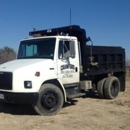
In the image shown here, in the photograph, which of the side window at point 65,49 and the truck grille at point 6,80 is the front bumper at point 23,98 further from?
the side window at point 65,49

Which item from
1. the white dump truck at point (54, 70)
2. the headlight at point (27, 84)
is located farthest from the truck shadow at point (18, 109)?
the headlight at point (27, 84)

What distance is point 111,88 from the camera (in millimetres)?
11336

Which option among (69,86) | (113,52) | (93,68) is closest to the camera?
(69,86)

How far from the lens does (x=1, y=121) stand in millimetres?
7359

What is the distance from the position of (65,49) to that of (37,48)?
0.97 meters

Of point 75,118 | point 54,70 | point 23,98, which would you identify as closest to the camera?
point 23,98

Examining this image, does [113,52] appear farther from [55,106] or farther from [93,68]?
[55,106]

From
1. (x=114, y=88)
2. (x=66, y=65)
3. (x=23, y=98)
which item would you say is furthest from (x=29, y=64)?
(x=114, y=88)

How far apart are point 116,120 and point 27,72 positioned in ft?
9.35

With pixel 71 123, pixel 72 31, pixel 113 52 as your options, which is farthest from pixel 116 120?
pixel 113 52

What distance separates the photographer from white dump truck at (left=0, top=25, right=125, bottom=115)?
24.9 ft

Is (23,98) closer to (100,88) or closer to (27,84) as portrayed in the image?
(27,84)

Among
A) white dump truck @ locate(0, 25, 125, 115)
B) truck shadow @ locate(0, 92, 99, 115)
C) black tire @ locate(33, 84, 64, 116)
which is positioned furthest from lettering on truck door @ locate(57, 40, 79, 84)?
truck shadow @ locate(0, 92, 99, 115)

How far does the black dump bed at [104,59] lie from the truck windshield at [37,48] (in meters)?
1.98
